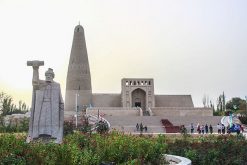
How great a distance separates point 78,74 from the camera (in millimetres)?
49844

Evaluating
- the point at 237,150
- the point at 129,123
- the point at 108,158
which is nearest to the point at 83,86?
the point at 129,123

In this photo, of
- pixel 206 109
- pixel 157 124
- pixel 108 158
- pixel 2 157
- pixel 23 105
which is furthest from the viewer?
pixel 23 105

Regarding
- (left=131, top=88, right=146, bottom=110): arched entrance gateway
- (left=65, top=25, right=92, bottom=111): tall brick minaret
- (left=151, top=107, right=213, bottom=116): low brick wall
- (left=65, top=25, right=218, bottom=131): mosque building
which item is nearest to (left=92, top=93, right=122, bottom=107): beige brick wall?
(left=65, top=25, right=218, bottom=131): mosque building

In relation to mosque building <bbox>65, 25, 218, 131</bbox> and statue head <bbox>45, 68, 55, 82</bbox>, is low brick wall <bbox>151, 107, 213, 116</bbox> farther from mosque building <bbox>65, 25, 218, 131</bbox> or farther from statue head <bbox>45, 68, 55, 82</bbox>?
statue head <bbox>45, 68, 55, 82</bbox>

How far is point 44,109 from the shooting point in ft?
32.6

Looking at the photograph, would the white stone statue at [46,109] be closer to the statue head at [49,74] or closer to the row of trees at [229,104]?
the statue head at [49,74]

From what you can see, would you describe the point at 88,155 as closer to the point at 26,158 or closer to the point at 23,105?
the point at 26,158

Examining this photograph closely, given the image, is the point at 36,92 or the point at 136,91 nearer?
the point at 36,92

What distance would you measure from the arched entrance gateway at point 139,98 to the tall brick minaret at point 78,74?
16.9 feet

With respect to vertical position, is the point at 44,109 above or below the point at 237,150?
above

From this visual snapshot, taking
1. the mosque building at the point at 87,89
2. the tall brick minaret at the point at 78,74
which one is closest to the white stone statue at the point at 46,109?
the mosque building at the point at 87,89

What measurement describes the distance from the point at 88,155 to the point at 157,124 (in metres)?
31.5

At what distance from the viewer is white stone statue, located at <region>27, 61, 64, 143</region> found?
388 inches

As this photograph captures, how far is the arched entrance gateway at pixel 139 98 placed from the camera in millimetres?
51588
